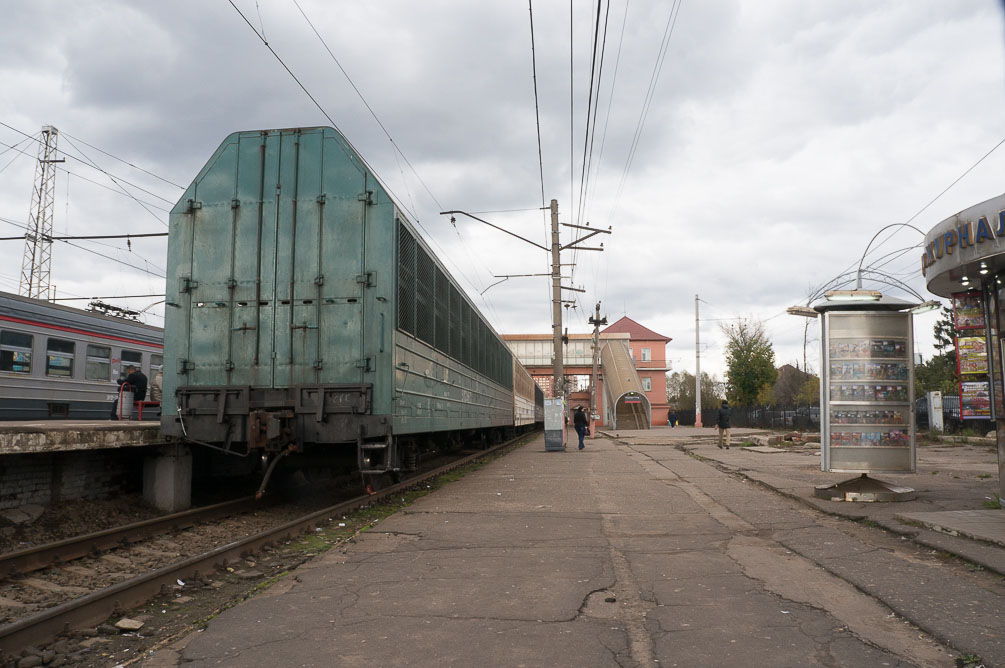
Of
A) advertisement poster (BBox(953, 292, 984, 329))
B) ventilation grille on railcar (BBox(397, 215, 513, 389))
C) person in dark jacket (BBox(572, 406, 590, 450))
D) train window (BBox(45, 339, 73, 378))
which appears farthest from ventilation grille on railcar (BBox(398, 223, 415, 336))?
person in dark jacket (BBox(572, 406, 590, 450))

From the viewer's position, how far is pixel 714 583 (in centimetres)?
524

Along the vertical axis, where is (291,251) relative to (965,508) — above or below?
above

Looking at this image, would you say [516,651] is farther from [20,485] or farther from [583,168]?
[583,168]

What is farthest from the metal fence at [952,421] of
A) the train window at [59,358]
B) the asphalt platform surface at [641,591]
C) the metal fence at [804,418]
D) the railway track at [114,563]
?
the train window at [59,358]

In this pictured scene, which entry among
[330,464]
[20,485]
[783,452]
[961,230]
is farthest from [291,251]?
[783,452]

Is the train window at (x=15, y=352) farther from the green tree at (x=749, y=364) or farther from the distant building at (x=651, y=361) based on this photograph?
the distant building at (x=651, y=361)

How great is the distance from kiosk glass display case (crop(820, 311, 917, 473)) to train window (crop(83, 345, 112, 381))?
13507 mm

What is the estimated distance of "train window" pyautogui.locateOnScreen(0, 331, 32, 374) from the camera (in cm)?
1230

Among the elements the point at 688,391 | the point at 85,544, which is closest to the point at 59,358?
the point at 85,544

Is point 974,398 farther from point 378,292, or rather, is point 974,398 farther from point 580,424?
point 580,424

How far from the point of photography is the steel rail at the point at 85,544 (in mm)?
5430

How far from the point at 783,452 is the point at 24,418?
57.6 ft

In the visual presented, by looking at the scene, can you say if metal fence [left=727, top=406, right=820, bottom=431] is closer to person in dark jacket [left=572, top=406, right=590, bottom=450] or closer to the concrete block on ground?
person in dark jacket [left=572, top=406, right=590, bottom=450]

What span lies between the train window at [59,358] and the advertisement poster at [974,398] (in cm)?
1458
